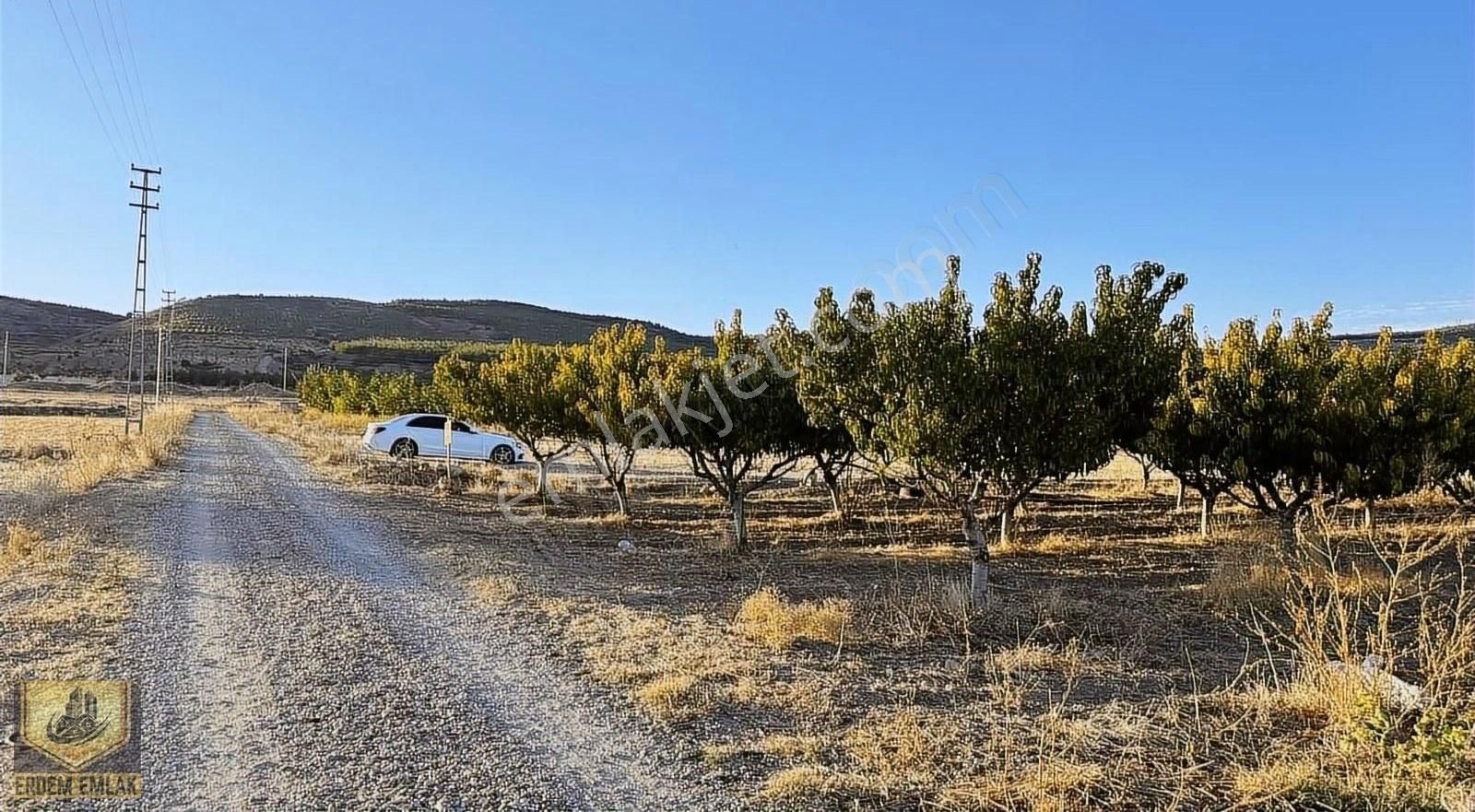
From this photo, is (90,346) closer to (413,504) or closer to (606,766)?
(413,504)

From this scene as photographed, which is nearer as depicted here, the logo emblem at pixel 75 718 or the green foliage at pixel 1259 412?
the logo emblem at pixel 75 718

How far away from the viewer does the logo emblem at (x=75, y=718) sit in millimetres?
4562

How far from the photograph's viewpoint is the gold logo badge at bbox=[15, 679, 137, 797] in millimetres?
4180

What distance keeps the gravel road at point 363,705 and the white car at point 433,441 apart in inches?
620

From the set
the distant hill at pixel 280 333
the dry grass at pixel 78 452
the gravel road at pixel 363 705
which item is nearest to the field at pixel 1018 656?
the gravel road at pixel 363 705

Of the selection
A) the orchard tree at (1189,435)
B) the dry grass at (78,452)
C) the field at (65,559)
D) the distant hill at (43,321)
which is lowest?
the field at (65,559)

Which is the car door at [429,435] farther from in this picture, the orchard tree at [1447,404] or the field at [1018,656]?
the orchard tree at [1447,404]

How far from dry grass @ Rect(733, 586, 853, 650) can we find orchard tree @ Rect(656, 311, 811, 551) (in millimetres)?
4828

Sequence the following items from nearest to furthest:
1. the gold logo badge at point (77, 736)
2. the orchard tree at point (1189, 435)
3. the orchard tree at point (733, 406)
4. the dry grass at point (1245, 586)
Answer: the gold logo badge at point (77, 736)
the dry grass at point (1245, 586)
the orchard tree at point (1189, 435)
the orchard tree at point (733, 406)

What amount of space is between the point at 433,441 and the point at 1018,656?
864 inches

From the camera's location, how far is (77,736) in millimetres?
4738

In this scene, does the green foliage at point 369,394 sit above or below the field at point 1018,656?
above

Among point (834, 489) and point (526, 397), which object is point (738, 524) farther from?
point (526, 397)

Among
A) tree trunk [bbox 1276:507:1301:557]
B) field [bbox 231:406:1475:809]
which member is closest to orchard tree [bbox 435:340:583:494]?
field [bbox 231:406:1475:809]
